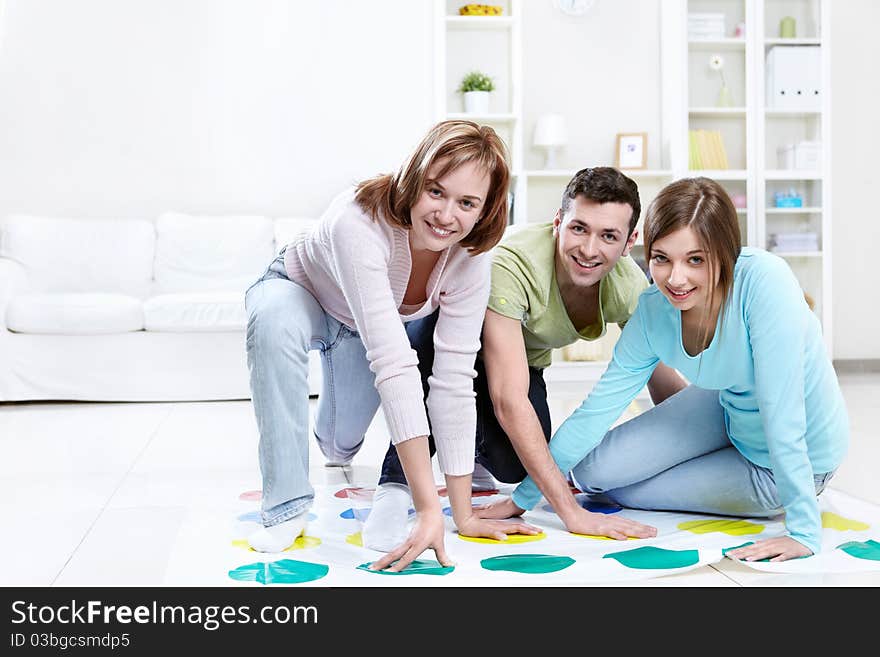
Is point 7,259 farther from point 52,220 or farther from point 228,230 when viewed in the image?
point 228,230

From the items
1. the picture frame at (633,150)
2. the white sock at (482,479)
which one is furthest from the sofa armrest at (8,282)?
the picture frame at (633,150)

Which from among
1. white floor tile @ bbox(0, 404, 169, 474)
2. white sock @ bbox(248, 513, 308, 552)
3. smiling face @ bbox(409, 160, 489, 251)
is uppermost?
smiling face @ bbox(409, 160, 489, 251)

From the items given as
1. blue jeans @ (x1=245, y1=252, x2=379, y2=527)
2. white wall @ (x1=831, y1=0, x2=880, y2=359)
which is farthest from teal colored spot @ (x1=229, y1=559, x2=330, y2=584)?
white wall @ (x1=831, y1=0, x2=880, y2=359)

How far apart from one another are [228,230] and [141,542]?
9.28ft

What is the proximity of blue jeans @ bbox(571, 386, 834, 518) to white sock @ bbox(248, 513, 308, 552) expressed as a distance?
611 millimetres

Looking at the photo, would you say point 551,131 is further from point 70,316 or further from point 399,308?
point 399,308

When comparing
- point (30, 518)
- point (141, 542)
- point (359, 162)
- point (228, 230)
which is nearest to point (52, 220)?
point (228, 230)

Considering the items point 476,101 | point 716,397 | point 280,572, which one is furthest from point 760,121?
point 280,572

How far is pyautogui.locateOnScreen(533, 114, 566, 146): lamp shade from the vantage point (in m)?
4.47

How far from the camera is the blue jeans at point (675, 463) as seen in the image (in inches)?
69.1

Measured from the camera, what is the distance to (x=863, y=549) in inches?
60.2

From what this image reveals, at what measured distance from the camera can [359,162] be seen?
4.73 meters

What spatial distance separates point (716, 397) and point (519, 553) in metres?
0.58

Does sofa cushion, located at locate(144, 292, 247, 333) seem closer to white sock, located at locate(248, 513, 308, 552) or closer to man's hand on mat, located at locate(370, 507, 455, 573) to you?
white sock, located at locate(248, 513, 308, 552)
